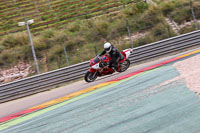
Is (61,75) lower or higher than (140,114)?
lower

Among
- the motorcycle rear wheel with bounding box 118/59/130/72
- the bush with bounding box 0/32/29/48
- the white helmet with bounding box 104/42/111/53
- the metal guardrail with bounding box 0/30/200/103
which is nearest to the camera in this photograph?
the white helmet with bounding box 104/42/111/53

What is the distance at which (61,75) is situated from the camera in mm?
13227

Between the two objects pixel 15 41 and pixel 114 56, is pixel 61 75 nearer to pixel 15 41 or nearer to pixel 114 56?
pixel 114 56

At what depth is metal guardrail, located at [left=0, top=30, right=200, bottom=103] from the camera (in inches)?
504

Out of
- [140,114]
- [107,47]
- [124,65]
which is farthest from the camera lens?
[124,65]

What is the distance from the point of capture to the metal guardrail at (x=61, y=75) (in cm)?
1280

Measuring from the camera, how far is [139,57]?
1396 cm

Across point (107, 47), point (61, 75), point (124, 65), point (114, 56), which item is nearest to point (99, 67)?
point (114, 56)

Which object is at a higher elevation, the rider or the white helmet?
the white helmet

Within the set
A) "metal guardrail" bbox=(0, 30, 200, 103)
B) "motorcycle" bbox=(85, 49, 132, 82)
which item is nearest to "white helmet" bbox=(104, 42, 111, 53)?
"motorcycle" bbox=(85, 49, 132, 82)

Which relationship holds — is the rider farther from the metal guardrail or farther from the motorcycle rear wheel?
the metal guardrail

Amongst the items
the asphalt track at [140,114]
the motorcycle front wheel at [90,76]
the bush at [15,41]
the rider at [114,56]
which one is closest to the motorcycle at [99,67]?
the motorcycle front wheel at [90,76]

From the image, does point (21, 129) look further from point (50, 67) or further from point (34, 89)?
point (50, 67)

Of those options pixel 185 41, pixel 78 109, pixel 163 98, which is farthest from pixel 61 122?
pixel 185 41
